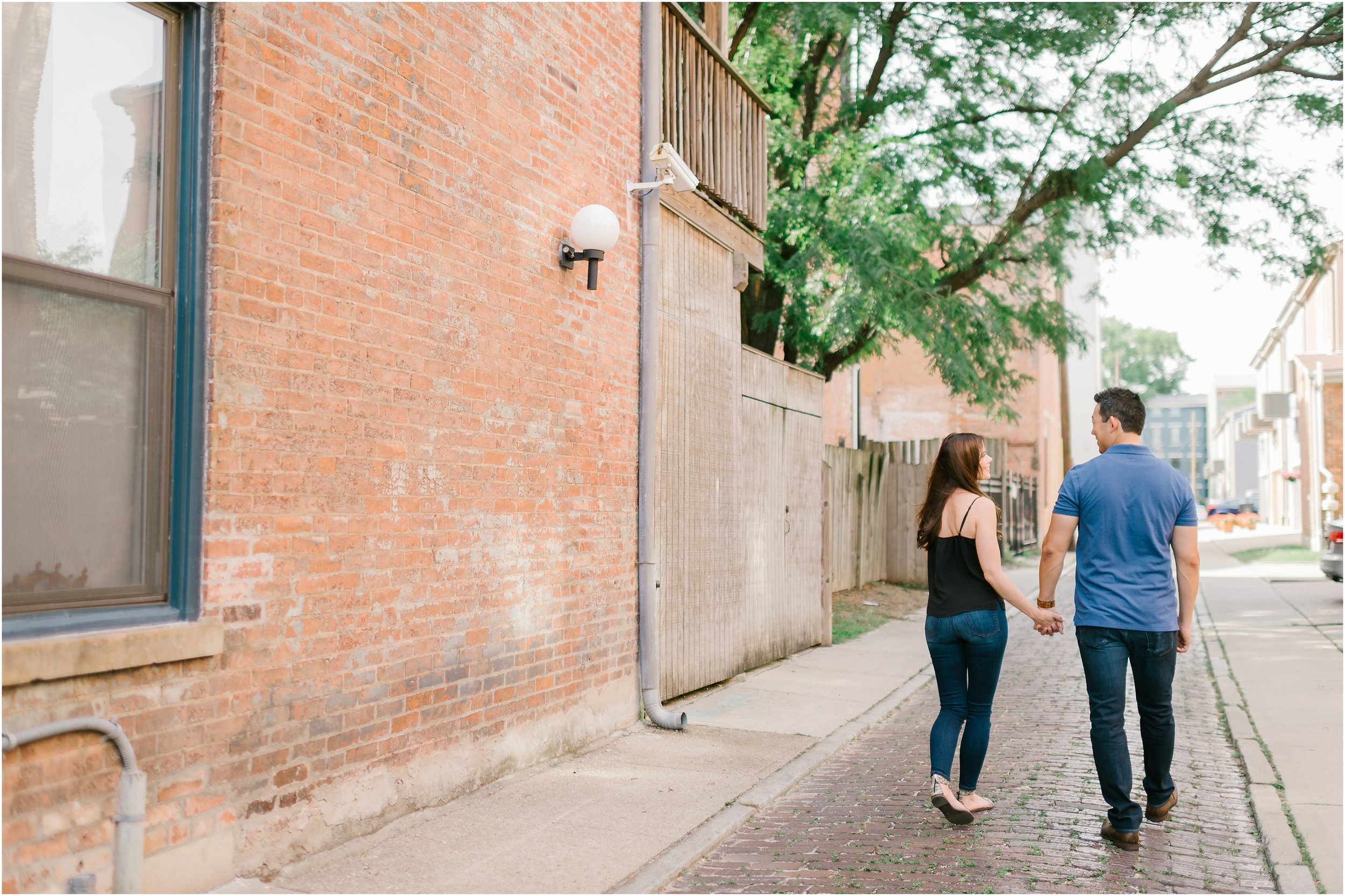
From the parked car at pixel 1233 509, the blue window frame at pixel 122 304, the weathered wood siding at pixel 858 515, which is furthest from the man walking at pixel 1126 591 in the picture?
the parked car at pixel 1233 509

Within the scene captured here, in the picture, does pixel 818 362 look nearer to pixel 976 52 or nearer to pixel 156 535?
pixel 976 52

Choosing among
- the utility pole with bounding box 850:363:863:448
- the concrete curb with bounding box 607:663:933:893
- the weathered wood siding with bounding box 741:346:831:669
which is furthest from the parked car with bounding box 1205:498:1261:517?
the concrete curb with bounding box 607:663:933:893

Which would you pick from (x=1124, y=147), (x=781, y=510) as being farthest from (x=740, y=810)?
(x=1124, y=147)

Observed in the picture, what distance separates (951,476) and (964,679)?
96 centimetres

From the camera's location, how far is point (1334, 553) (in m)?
15.1

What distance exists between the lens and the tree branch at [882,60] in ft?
45.4

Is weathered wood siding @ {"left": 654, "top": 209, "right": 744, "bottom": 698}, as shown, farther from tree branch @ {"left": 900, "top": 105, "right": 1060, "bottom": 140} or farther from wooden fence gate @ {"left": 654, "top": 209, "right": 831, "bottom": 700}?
tree branch @ {"left": 900, "top": 105, "right": 1060, "bottom": 140}

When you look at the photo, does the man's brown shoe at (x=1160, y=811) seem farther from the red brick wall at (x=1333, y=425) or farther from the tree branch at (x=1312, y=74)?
the red brick wall at (x=1333, y=425)

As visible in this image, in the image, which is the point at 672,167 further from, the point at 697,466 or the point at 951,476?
the point at 951,476

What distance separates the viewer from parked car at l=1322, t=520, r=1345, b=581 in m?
14.8

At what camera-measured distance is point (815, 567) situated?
1134 cm

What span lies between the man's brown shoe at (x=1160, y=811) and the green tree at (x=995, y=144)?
26.7 feet

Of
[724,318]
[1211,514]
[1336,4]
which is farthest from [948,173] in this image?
[1211,514]

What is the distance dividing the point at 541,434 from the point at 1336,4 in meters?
13.0
